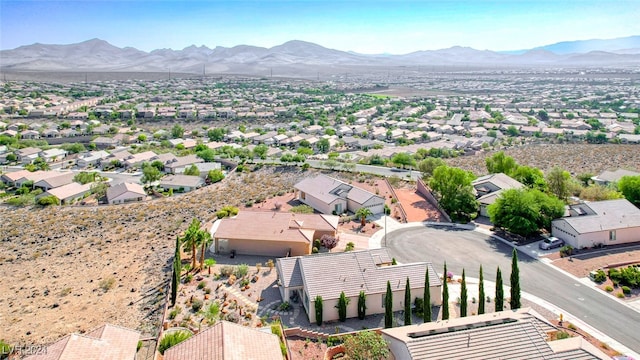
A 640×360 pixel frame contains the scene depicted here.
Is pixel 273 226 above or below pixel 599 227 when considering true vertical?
below

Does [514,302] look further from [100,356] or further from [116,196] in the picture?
[116,196]

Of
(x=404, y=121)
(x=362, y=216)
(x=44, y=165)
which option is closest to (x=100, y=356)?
(x=362, y=216)

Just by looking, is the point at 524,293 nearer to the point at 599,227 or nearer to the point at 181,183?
the point at 599,227

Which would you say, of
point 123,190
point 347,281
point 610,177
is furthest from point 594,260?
point 123,190

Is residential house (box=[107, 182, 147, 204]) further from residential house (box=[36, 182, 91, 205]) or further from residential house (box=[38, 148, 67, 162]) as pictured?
residential house (box=[38, 148, 67, 162])

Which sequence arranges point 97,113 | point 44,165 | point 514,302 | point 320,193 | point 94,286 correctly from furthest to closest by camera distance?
point 97,113
point 44,165
point 320,193
point 94,286
point 514,302

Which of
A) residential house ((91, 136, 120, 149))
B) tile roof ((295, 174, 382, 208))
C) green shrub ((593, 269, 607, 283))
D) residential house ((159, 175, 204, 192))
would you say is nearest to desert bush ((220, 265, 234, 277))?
tile roof ((295, 174, 382, 208))
